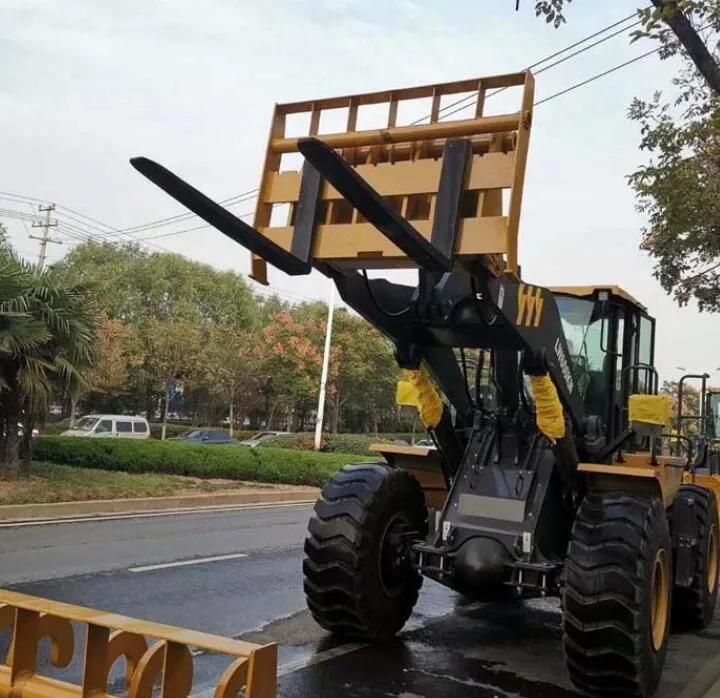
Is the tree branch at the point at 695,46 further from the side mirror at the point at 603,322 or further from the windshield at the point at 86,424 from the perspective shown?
the windshield at the point at 86,424

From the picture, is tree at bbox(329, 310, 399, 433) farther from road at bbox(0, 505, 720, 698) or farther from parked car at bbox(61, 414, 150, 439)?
road at bbox(0, 505, 720, 698)

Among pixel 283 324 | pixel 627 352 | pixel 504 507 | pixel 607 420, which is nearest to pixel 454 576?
pixel 504 507

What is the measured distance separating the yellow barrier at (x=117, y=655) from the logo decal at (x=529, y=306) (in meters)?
2.92

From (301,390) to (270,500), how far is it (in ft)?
87.4

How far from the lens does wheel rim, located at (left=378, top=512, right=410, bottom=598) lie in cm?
673

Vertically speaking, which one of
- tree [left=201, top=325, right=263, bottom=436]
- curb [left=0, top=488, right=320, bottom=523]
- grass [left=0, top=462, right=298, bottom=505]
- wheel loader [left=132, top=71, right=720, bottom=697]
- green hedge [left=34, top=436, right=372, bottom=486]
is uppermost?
tree [left=201, top=325, right=263, bottom=436]

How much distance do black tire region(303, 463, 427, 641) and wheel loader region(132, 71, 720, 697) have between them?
15 mm

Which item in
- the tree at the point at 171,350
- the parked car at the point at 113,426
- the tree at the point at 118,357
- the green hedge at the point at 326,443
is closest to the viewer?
the parked car at the point at 113,426

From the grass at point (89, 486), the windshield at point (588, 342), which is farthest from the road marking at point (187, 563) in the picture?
the windshield at point (588, 342)

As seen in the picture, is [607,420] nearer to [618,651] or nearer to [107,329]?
[618,651]

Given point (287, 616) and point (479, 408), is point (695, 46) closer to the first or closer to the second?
point (479, 408)

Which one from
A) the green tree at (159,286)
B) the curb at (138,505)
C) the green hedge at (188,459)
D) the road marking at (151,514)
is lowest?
the road marking at (151,514)

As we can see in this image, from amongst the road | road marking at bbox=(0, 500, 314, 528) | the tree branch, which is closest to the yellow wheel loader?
the road

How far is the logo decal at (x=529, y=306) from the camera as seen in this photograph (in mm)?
5652
